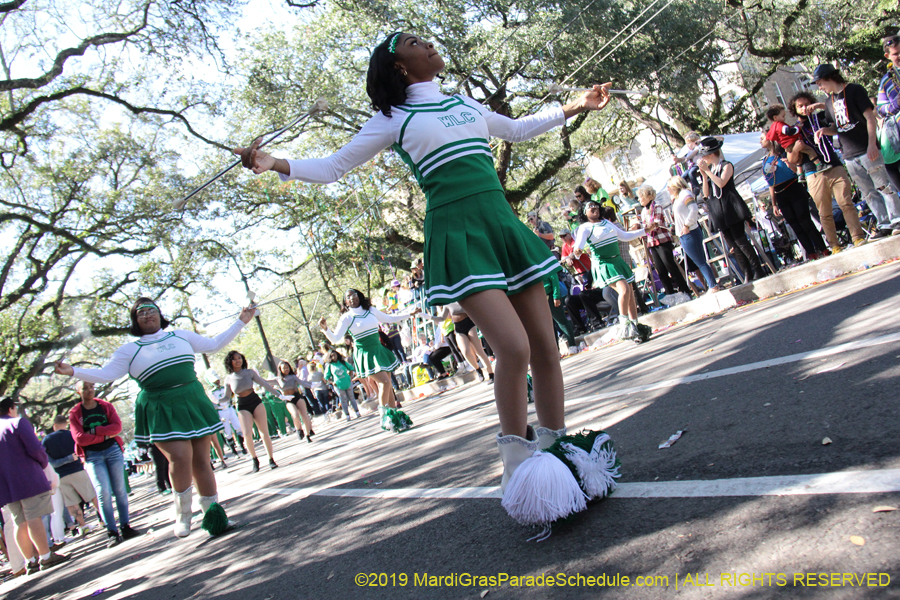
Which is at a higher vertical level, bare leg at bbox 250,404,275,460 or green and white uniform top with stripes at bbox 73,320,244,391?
green and white uniform top with stripes at bbox 73,320,244,391

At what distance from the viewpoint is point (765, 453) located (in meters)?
2.77

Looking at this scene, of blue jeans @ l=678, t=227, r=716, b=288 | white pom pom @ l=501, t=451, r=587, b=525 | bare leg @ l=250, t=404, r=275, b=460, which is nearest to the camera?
white pom pom @ l=501, t=451, r=587, b=525

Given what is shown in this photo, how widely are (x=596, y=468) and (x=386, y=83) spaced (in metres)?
1.96

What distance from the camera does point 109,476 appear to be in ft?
29.3

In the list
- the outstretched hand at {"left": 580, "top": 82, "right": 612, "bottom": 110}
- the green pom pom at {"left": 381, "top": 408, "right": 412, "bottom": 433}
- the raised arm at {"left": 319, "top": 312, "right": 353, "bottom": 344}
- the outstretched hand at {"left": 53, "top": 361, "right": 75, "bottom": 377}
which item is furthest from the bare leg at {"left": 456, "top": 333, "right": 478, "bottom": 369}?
the outstretched hand at {"left": 580, "top": 82, "right": 612, "bottom": 110}

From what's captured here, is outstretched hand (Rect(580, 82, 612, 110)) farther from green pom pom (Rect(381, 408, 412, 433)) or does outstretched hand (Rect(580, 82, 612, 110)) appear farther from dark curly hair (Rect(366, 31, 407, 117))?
green pom pom (Rect(381, 408, 412, 433))

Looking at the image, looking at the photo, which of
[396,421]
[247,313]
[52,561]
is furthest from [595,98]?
[52,561]

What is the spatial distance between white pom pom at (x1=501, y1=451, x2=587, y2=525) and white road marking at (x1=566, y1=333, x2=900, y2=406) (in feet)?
7.91

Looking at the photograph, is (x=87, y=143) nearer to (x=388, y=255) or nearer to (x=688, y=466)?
(x=388, y=255)

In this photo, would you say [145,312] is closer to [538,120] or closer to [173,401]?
[173,401]

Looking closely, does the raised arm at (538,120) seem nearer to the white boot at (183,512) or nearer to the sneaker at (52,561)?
the white boot at (183,512)

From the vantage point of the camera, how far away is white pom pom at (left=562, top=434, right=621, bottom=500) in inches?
111

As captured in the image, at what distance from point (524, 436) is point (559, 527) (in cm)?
44

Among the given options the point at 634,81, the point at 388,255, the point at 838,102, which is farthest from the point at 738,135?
the point at 388,255
